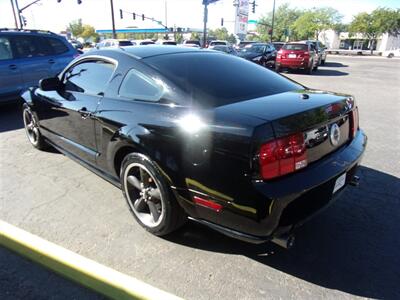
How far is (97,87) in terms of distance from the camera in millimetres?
3398

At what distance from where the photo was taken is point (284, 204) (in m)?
2.09

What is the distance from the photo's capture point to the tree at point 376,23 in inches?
→ 2409

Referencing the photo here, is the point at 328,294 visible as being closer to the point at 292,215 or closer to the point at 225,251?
the point at 292,215

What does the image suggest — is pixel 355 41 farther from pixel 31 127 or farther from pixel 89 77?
pixel 89 77

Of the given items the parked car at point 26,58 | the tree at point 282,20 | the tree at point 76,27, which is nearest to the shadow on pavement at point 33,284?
the parked car at point 26,58

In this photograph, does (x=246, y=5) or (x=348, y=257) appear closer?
(x=348, y=257)

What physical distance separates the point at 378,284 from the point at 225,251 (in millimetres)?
1119

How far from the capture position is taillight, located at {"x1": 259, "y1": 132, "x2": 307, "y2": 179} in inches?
81.4

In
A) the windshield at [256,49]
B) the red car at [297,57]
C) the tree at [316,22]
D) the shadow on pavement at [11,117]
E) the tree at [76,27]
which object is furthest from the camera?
the tree at [76,27]

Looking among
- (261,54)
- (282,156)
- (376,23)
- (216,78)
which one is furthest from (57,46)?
(376,23)

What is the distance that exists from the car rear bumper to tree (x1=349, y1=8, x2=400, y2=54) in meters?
69.3

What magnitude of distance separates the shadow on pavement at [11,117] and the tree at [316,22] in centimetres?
7663

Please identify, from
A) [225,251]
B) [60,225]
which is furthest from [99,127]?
[225,251]

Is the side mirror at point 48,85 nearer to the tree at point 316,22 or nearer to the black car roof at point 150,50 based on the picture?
the black car roof at point 150,50
